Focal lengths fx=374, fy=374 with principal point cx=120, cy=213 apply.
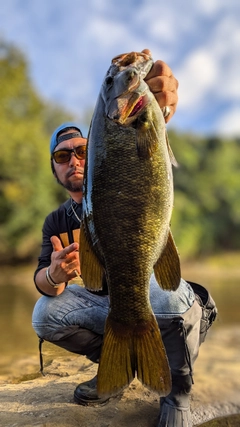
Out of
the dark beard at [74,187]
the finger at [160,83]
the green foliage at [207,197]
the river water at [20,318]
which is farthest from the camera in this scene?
the green foliage at [207,197]

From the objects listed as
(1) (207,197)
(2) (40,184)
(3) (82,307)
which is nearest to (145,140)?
(3) (82,307)

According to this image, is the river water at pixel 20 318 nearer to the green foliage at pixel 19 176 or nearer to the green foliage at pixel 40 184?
the green foliage at pixel 19 176

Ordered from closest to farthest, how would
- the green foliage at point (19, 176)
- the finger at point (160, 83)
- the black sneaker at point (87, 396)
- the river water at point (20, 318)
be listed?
1. the finger at point (160, 83)
2. the black sneaker at point (87, 396)
3. the river water at point (20, 318)
4. the green foliage at point (19, 176)

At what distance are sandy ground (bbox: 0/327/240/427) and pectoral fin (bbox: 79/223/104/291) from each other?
96cm

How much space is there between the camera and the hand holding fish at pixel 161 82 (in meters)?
1.98

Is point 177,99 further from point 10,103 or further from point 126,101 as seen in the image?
point 10,103

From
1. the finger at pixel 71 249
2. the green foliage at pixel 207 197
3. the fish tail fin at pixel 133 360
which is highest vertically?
the green foliage at pixel 207 197

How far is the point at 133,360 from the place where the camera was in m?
1.85

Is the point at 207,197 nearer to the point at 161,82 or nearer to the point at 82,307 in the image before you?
the point at 82,307

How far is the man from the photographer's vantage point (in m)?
2.16

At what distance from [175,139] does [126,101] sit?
3088 centimetres

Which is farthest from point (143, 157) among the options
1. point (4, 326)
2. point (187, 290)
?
point (4, 326)

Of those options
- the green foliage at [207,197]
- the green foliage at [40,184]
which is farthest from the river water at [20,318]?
the green foliage at [207,197]

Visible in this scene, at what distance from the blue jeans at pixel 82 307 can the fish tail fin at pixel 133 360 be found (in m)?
0.35
